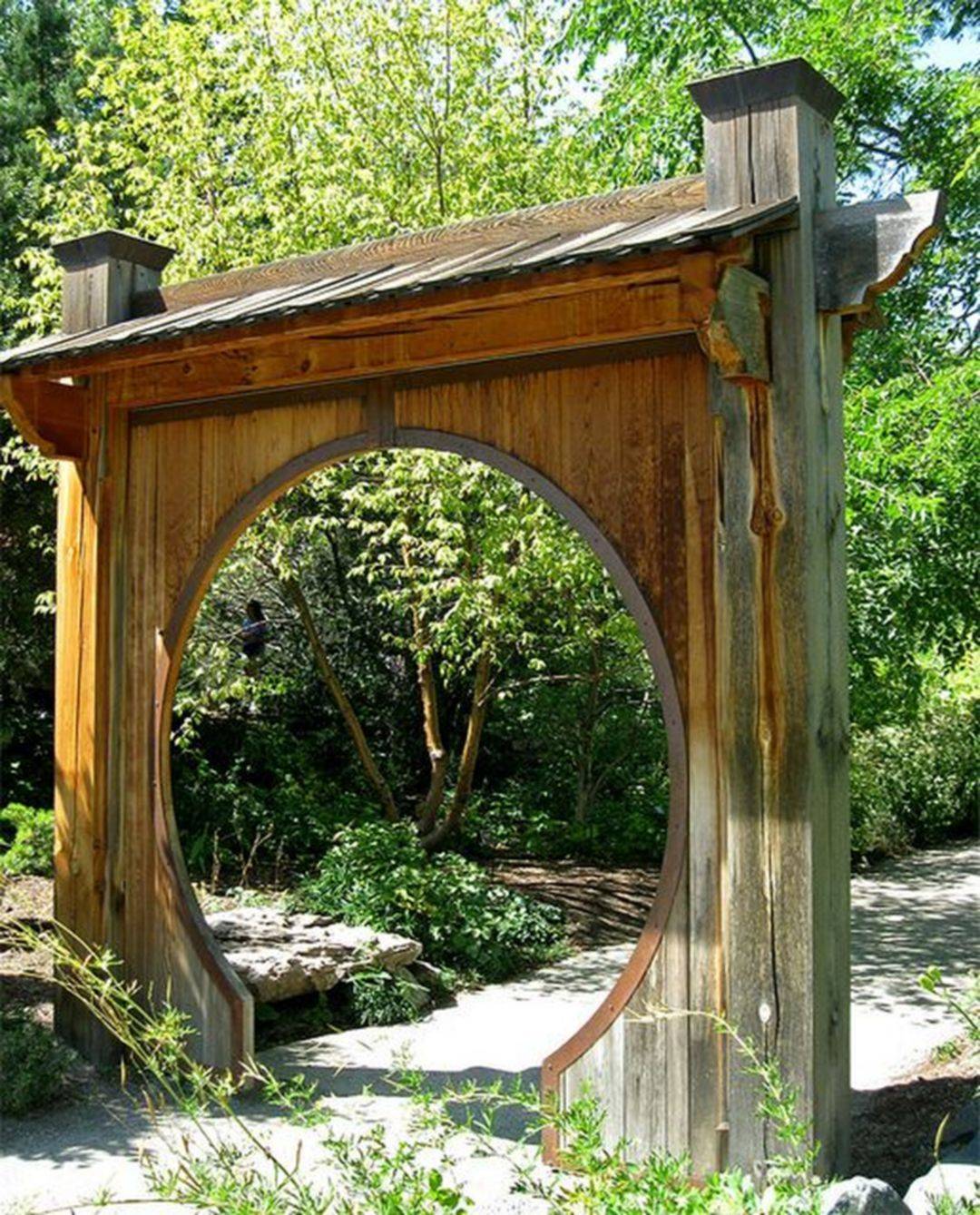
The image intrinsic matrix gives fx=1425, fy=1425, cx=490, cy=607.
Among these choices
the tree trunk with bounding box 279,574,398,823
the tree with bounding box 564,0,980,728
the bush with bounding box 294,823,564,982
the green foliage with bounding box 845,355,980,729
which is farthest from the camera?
the tree trunk with bounding box 279,574,398,823

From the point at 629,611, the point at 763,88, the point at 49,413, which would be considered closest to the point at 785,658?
the point at 629,611

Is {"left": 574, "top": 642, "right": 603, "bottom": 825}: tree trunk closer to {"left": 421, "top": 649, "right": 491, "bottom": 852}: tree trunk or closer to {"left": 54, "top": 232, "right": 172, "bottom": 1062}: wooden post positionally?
{"left": 421, "top": 649, "right": 491, "bottom": 852}: tree trunk

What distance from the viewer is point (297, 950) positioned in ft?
21.4

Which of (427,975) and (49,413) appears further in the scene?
(427,975)

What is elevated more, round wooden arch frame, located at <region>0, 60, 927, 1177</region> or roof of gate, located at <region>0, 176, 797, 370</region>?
roof of gate, located at <region>0, 176, 797, 370</region>

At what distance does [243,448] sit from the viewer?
510 cm

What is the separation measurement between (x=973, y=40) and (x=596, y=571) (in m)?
4.69

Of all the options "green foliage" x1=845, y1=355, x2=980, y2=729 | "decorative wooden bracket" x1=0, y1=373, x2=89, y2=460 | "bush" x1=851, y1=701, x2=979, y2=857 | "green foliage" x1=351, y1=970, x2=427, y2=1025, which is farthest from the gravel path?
"decorative wooden bracket" x1=0, y1=373, x2=89, y2=460

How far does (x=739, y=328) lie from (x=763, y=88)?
748 mm

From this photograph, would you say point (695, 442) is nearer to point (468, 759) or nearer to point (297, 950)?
point (297, 950)

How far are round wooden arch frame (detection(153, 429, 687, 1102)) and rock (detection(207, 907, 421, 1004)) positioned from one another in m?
1.07

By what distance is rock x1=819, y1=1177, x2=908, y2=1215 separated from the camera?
3.07 meters

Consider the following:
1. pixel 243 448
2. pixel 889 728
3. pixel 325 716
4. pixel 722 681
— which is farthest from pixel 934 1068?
pixel 889 728

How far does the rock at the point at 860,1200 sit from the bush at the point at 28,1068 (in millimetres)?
2890
